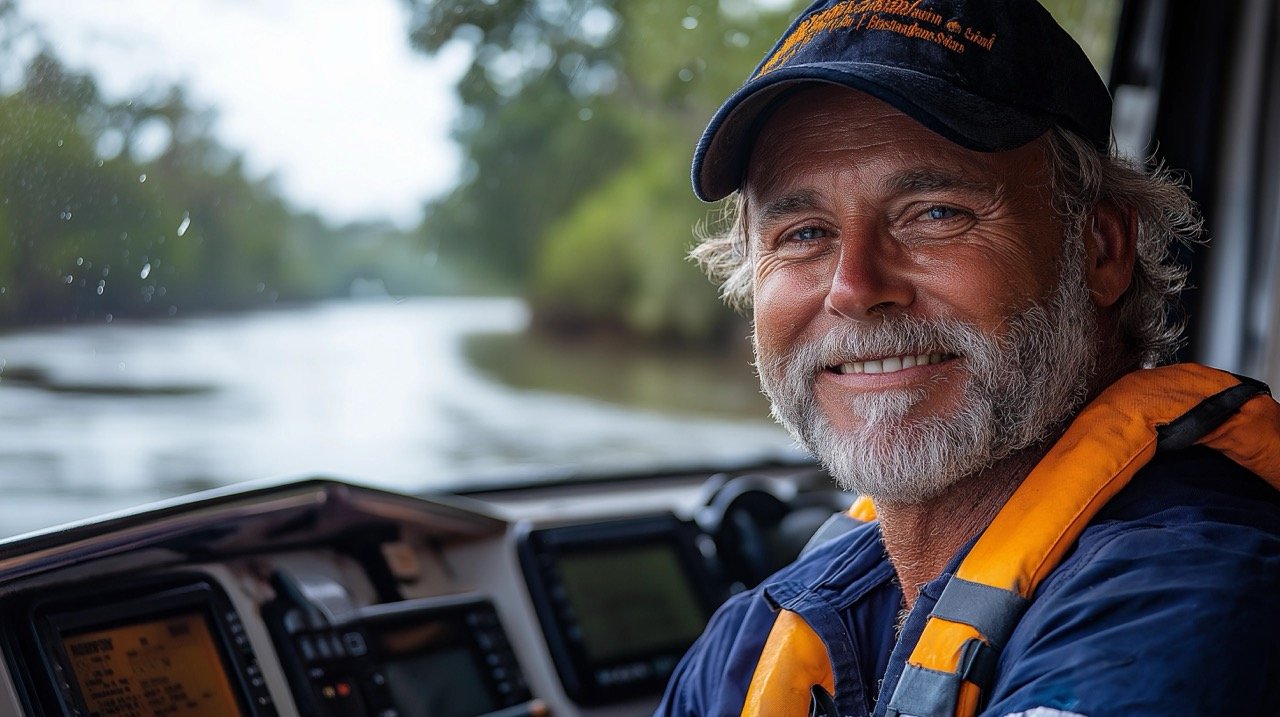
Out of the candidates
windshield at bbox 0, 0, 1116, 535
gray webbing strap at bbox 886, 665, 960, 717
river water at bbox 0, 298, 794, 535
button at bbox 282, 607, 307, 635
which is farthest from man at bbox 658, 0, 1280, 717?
windshield at bbox 0, 0, 1116, 535

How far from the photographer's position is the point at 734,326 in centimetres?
314

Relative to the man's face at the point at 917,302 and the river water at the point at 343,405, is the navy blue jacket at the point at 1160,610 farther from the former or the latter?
the river water at the point at 343,405

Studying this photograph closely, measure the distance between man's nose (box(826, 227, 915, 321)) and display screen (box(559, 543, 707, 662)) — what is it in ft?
3.45

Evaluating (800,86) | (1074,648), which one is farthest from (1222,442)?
(800,86)

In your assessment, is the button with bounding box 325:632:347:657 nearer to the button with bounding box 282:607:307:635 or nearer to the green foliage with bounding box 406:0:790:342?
the button with bounding box 282:607:307:635

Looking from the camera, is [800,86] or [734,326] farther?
[734,326]

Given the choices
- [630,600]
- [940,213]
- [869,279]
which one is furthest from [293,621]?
[940,213]

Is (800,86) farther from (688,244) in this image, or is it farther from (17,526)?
(17,526)

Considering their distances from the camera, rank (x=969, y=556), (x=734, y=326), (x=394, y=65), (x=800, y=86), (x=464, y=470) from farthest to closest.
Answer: (x=734, y=326)
(x=464, y=470)
(x=394, y=65)
(x=800, y=86)
(x=969, y=556)

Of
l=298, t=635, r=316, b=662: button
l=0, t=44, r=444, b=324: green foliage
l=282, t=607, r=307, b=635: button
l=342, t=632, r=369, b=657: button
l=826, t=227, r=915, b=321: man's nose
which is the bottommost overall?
l=342, t=632, r=369, b=657: button

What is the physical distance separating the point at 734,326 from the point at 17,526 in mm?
1717

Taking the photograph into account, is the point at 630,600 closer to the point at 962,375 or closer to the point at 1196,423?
the point at 962,375

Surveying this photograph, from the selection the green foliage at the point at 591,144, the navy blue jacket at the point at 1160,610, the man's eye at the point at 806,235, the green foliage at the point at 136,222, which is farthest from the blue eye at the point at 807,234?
the green foliage at the point at 136,222

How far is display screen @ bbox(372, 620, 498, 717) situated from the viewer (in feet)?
6.57
